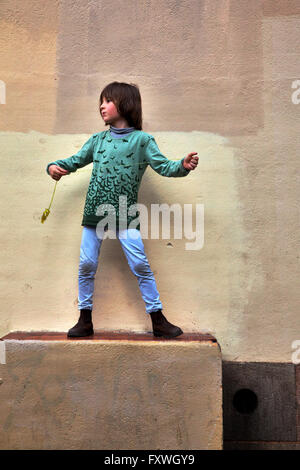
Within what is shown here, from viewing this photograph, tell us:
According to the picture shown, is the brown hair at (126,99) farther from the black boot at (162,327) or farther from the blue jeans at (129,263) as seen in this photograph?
the black boot at (162,327)

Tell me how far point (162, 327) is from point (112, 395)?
478 millimetres

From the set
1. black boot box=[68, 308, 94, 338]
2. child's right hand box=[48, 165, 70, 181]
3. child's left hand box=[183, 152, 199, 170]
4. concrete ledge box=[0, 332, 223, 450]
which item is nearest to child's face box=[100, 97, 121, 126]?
child's right hand box=[48, 165, 70, 181]

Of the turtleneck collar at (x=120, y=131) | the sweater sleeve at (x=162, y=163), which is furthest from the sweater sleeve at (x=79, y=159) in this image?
the sweater sleeve at (x=162, y=163)

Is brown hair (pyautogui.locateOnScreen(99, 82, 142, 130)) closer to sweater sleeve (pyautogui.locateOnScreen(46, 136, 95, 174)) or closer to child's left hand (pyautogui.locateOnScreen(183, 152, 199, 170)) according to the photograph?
sweater sleeve (pyautogui.locateOnScreen(46, 136, 95, 174))

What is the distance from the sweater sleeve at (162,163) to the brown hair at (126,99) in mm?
189

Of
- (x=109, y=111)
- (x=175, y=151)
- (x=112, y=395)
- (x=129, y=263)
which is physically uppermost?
(x=109, y=111)

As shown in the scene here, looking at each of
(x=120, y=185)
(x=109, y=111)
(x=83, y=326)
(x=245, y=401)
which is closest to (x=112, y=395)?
(x=83, y=326)

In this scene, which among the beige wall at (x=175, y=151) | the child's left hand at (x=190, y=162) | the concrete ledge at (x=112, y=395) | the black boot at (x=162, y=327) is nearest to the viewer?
Answer: the concrete ledge at (x=112, y=395)

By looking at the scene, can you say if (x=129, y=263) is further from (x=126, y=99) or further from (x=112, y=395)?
(x=126, y=99)

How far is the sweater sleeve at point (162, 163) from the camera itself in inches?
99.0

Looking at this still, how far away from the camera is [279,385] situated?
2.73 meters

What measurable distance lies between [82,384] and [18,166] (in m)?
1.55

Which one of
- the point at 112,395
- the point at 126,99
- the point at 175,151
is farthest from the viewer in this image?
the point at 175,151

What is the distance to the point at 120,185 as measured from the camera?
2615mm
